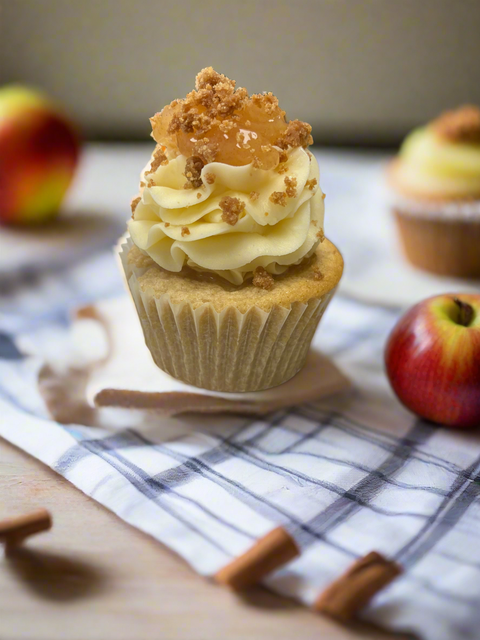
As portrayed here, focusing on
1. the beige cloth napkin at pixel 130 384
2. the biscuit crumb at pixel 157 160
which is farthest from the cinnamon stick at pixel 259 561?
the biscuit crumb at pixel 157 160

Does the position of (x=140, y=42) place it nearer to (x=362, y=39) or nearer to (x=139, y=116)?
(x=139, y=116)

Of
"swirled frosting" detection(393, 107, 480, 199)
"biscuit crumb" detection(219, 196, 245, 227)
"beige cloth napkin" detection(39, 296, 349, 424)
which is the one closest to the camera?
"biscuit crumb" detection(219, 196, 245, 227)

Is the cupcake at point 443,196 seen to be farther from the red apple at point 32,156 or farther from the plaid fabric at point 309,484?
the red apple at point 32,156

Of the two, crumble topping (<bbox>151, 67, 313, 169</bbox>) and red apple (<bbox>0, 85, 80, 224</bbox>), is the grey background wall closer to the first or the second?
red apple (<bbox>0, 85, 80, 224</bbox>)

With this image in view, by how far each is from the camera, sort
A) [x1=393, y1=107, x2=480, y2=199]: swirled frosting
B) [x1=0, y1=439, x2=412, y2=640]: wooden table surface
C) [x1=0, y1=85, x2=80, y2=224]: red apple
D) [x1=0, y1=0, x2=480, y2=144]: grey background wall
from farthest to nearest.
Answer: [x1=0, y1=0, x2=480, y2=144]: grey background wall < [x1=0, y1=85, x2=80, y2=224]: red apple < [x1=393, y1=107, x2=480, y2=199]: swirled frosting < [x1=0, y1=439, x2=412, y2=640]: wooden table surface

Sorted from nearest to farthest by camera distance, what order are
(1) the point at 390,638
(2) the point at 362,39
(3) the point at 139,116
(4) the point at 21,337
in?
(1) the point at 390,638 → (4) the point at 21,337 → (2) the point at 362,39 → (3) the point at 139,116

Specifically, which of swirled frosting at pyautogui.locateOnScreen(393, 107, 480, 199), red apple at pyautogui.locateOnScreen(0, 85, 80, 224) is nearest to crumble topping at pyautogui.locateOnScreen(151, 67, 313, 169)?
swirled frosting at pyautogui.locateOnScreen(393, 107, 480, 199)

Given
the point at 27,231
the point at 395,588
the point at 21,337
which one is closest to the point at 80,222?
the point at 27,231
